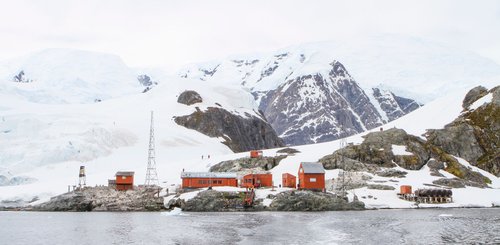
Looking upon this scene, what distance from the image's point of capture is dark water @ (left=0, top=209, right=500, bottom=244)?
201 feet

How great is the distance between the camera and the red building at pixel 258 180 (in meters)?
121

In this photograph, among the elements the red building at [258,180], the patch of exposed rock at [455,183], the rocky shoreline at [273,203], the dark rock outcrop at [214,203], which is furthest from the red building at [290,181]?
the patch of exposed rock at [455,183]

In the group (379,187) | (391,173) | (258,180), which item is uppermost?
(391,173)

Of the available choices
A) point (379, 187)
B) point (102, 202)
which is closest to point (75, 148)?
point (102, 202)

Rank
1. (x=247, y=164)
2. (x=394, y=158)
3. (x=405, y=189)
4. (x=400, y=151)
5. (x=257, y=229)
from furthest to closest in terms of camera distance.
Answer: (x=247, y=164)
(x=400, y=151)
(x=394, y=158)
(x=405, y=189)
(x=257, y=229)

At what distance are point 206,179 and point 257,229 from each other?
51213 millimetres

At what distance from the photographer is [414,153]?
134875 millimetres

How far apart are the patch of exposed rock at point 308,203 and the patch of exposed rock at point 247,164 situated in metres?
26.4

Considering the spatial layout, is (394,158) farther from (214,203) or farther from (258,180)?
(214,203)

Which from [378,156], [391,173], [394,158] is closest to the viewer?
[391,173]

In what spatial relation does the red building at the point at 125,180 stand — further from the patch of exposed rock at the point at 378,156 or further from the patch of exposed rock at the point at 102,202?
the patch of exposed rock at the point at 378,156

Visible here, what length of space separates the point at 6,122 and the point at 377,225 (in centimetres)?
13164

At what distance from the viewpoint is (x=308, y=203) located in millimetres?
106750

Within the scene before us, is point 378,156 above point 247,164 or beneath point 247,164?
above
